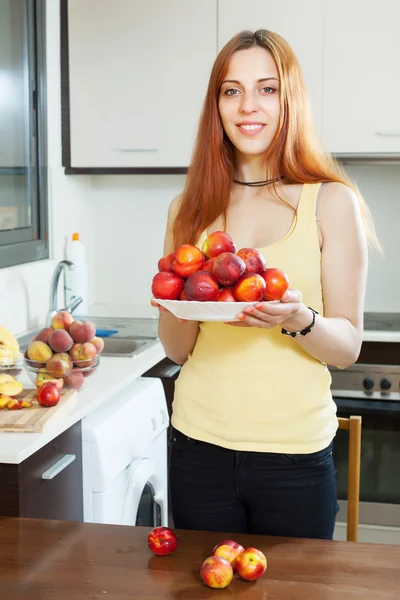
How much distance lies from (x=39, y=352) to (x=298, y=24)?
5.30 ft

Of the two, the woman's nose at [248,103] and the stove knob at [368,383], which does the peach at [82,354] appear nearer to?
the woman's nose at [248,103]

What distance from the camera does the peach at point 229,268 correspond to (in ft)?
3.91

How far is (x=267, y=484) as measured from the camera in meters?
1.32

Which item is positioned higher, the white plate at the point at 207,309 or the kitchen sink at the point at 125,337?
the white plate at the point at 207,309

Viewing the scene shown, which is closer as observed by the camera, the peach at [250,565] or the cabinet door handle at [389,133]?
the peach at [250,565]

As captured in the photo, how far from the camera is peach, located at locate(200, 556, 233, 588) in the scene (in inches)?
38.5

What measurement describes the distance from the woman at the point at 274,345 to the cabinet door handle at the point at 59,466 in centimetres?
36

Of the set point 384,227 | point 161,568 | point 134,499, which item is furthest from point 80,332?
point 384,227

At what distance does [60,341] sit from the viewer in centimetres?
188

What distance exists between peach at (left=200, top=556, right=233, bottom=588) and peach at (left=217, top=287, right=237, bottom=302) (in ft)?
1.30

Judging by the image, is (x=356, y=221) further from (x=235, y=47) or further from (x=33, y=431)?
(x=33, y=431)

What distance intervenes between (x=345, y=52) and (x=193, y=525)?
196cm

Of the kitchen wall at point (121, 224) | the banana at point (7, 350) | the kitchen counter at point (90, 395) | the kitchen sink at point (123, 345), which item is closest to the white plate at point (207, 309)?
the kitchen counter at point (90, 395)

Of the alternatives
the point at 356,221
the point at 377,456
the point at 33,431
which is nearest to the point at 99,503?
the point at 33,431
